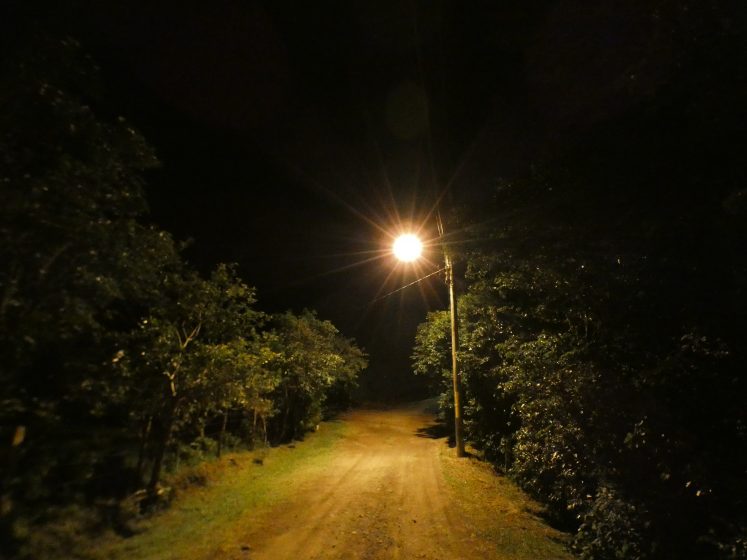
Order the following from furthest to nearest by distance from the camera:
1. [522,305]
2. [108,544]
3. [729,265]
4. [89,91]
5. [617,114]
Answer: [522,305] → [108,544] → [617,114] → [89,91] → [729,265]

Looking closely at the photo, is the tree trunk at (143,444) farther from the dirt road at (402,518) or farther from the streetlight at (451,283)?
the streetlight at (451,283)

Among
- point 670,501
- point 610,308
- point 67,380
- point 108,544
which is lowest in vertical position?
point 108,544

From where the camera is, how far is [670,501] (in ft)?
20.5

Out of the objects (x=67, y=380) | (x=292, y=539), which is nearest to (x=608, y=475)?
(x=292, y=539)

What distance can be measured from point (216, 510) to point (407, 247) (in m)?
8.87

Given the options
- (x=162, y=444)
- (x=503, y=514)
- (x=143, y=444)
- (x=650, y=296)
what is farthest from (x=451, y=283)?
(x=143, y=444)

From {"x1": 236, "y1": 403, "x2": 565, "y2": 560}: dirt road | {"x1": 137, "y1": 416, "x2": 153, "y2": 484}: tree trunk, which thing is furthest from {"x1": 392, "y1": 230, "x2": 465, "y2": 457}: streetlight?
{"x1": 137, "y1": 416, "x2": 153, "y2": 484}: tree trunk

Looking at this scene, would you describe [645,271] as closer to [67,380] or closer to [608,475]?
[608,475]

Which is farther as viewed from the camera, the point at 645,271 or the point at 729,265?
the point at 645,271

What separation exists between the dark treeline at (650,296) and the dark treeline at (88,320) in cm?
585

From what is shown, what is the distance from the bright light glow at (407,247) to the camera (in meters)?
14.1

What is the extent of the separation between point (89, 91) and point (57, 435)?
22.3ft

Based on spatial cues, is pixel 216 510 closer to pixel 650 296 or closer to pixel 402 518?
pixel 402 518

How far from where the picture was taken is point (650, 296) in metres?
6.17
